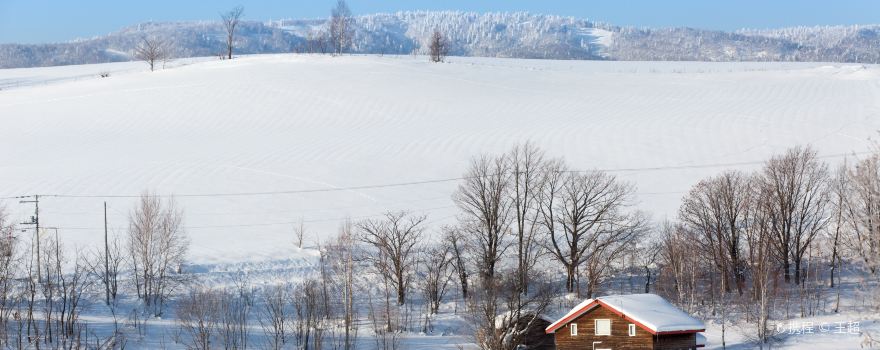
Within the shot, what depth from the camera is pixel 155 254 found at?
4253 cm

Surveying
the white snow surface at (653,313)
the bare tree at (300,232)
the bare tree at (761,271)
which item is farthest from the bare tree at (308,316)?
the bare tree at (761,271)

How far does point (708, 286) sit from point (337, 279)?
17898mm

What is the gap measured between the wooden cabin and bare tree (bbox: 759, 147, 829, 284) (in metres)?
12.7

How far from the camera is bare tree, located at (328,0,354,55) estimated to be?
124181mm

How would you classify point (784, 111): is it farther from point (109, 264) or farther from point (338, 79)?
point (109, 264)

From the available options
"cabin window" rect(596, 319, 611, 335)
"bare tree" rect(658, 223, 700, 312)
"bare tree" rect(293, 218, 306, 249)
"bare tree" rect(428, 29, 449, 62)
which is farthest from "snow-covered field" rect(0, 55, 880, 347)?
"bare tree" rect(428, 29, 449, 62)

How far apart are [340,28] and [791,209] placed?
8782 centimetres

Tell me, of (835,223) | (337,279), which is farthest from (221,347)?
(835,223)

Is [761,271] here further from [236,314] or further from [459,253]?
[236,314]

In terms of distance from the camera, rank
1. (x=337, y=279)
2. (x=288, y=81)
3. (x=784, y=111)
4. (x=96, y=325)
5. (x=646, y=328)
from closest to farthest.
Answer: (x=646, y=328) → (x=96, y=325) → (x=337, y=279) → (x=784, y=111) → (x=288, y=81)

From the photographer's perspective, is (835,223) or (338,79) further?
(338,79)

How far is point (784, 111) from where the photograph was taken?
7344 cm

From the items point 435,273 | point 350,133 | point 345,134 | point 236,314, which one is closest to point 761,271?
point 435,273

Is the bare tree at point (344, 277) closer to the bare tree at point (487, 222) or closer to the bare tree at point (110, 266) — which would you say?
the bare tree at point (487, 222)
